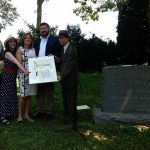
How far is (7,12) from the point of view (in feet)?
152

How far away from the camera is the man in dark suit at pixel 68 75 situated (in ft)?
29.2

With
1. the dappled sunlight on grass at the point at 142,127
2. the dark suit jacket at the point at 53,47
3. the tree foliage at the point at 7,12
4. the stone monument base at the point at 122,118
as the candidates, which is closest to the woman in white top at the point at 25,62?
the dark suit jacket at the point at 53,47

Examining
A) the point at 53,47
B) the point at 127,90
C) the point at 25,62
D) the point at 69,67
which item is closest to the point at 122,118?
the point at 127,90

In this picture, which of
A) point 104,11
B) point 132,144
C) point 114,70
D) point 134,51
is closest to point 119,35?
point 134,51

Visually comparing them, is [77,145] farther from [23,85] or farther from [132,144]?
[23,85]

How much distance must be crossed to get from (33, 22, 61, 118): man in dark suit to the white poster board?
0.36 meters

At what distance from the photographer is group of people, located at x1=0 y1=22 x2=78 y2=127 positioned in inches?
354

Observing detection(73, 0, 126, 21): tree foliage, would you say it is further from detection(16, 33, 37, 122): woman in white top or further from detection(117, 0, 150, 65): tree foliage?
detection(16, 33, 37, 122): woman in white top

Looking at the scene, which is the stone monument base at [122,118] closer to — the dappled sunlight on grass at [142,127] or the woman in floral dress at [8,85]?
the dappled sunlight on grass at [142,127]

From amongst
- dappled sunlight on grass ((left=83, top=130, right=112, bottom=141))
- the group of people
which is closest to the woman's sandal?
the group of people

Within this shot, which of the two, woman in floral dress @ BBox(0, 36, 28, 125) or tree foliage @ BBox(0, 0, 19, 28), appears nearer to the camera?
woman in floral dress @ BBox(0, 36, 28, 125)

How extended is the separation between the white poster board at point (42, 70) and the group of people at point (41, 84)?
14cm

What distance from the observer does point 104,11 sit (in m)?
27.4

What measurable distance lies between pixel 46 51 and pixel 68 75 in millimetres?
811
